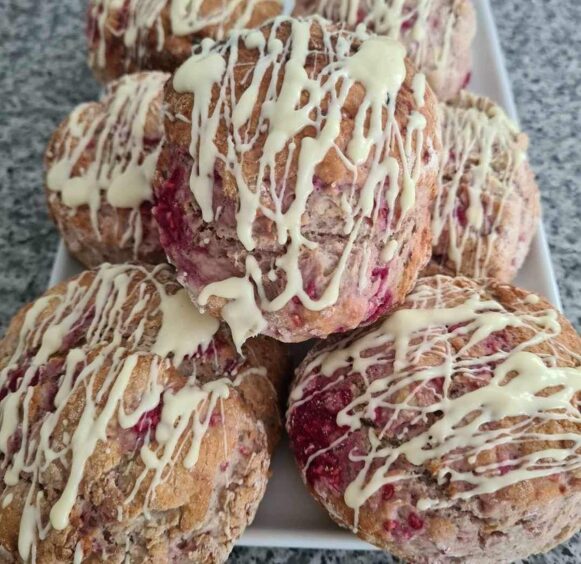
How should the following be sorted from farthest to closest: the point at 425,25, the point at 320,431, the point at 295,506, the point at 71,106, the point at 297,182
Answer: the point at 71,106 → the point at 425,25 → the point at 295,506 → the point at 320,431 → the point at 297,182

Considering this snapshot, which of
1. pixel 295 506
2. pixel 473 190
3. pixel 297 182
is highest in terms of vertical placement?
pixel 297 182

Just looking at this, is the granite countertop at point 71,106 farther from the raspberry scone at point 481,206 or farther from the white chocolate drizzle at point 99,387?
the white chocolate drizzle at point 99,387

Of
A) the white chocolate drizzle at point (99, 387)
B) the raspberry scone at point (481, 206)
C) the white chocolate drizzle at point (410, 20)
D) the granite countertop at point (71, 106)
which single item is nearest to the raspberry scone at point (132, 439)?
the white chocolate drizzle at point (99, 387)

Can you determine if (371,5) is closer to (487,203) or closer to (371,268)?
(487,203)

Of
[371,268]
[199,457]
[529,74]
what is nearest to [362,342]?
[371,268]

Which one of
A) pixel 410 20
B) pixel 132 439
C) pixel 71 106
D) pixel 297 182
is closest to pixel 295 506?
pixel 132 439

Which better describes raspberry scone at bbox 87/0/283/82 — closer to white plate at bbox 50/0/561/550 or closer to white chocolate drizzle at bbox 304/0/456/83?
white chocolate drizzle at bbox 304/0/456/83

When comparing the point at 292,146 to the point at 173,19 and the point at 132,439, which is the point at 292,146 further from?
the point at 173,19
